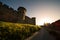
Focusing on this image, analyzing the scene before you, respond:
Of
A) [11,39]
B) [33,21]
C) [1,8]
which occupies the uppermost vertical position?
[1,8]

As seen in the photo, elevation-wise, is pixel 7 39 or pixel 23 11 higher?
pixel 23 11

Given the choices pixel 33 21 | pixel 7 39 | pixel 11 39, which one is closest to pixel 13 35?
pixel 11 39

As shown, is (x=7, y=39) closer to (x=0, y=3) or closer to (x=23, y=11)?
(x=0, y=3)

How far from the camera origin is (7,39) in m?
5.08

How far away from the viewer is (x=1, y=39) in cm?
452

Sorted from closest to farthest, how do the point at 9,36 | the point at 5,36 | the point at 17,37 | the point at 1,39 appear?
1. the point at 1,39
2. the point at 5,36
3. the point at 9,36
4. the point at 17,37

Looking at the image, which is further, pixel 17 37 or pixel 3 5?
pixel 3 5

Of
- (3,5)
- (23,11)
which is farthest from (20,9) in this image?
(3,5)

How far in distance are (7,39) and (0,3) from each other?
56.9ft

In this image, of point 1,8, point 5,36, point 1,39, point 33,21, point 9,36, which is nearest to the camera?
point 1,39

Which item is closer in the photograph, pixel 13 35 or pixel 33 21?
pixel 13 35

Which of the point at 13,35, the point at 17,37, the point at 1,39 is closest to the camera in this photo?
the point at 1,39

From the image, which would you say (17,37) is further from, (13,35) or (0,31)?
(0,31)

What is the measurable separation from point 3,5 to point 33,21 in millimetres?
15834
